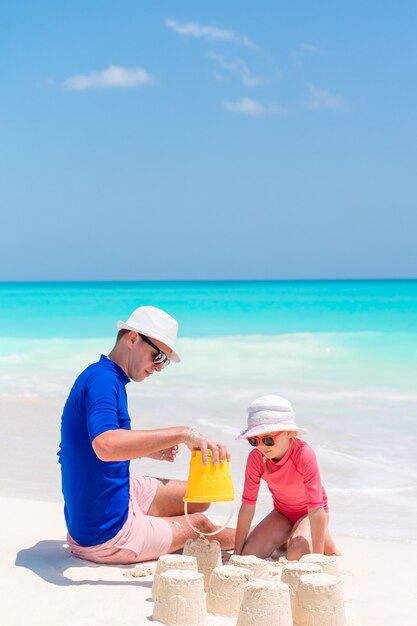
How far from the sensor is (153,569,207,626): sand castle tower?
3273 millimetres

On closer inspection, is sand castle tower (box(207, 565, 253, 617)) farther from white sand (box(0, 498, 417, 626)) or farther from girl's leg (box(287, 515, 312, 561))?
girl's leg (box(287, 515, 312, 561))

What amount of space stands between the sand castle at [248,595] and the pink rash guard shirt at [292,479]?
Answer: 50 cm

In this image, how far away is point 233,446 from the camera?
735 cm

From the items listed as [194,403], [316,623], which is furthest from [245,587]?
[194,403]

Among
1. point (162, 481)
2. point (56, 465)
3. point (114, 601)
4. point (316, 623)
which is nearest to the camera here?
point (316, 623)

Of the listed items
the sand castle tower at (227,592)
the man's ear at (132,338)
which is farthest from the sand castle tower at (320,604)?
the man's ear at (132,338)

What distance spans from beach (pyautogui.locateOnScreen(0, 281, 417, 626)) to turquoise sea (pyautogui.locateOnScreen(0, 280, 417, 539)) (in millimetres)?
25

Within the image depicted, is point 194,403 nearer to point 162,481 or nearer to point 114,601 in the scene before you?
point 162,481

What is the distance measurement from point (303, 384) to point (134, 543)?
906 centimetres

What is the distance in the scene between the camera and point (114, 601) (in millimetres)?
3531

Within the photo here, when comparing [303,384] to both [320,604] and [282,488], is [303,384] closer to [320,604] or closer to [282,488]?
[282,488]

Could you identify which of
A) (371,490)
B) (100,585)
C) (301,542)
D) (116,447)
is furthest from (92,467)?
(371,490)

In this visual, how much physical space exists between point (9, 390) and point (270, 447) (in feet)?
27.7

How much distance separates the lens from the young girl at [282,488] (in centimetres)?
401
